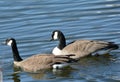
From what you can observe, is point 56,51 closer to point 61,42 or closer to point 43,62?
point 61,42

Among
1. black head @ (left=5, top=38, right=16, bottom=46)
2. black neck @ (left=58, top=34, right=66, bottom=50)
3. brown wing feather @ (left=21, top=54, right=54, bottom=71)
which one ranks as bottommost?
brown wing feather @ (left=21, top=54, right=54, bottom=71)

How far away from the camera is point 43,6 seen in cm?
2302

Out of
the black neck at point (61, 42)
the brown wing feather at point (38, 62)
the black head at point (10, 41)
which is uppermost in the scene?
the black head at point (10, 41)

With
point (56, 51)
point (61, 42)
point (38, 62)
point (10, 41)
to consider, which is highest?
point (10, 41)

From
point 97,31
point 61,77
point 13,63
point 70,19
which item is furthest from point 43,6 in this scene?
point 61,77

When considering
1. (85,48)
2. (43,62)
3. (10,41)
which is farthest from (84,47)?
(10,41)

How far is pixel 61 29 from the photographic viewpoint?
783 inches

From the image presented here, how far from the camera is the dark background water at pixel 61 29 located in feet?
50.1

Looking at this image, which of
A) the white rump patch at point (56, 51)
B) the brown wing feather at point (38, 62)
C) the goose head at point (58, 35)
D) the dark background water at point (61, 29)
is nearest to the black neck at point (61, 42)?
the goose head at point (58, 35)

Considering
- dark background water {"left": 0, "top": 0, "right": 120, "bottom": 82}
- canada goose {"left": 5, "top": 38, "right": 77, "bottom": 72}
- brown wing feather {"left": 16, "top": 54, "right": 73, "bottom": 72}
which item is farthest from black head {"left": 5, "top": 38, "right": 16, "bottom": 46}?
brown wing feather {"left": 16, "top": 54, "right": 73, "bottom": 72}

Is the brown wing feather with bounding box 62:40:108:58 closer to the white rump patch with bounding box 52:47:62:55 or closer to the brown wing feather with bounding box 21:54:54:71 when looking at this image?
the white rump patch with bounding box 52:47:62:55

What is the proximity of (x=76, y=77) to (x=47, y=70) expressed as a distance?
4.35ft

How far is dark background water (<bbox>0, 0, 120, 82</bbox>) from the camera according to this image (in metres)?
15.3

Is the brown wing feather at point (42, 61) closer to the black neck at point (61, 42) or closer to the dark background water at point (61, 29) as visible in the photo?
the dark background water at point (61, 29)
